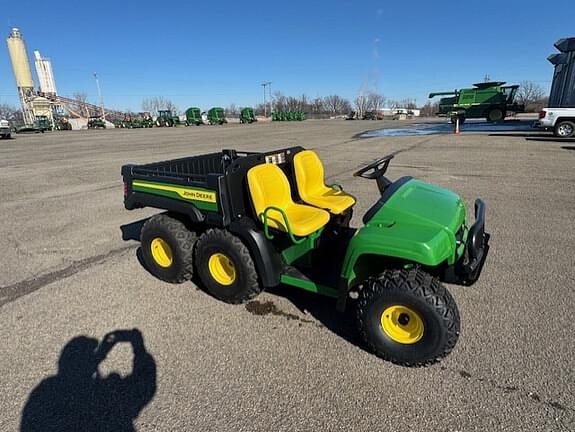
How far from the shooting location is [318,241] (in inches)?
116

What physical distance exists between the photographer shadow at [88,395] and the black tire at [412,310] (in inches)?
58.3

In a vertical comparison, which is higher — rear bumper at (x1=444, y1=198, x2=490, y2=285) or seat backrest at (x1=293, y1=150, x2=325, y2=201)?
seat backrest at (x1=293, y1=150, x2=325, y2=201)

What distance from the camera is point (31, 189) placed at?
7918 mm

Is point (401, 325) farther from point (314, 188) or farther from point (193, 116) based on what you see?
point (193, 116)

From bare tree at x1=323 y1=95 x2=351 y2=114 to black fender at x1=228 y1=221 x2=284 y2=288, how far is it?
113m

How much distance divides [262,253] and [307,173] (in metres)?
1.20

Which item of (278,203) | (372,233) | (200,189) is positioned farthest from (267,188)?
(372,233)

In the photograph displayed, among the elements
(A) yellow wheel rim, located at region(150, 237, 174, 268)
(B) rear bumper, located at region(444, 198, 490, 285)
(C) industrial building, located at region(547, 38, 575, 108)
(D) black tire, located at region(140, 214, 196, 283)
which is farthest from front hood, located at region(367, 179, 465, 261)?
(C) industrial building, located at region(547, 38, 575, 108)

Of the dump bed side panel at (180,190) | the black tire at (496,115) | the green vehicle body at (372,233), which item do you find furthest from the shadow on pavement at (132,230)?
the black tire at (496,115)

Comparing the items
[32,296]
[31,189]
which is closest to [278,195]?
[32,296]

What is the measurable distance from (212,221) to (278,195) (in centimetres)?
64

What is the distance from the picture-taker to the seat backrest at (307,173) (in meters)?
3.45

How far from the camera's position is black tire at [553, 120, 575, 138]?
1389cm

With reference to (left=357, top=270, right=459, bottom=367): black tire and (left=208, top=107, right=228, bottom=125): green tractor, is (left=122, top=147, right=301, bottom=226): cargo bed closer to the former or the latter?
(left=357, top=270, right=459, bottom=367): black tire
